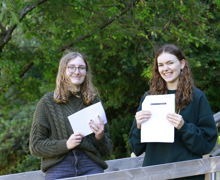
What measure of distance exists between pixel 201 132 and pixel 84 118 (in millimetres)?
732

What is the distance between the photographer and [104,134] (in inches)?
111

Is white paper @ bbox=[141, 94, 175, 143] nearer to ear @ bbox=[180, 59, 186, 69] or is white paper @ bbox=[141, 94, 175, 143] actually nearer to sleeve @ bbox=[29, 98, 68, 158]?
ear @ bbox=[180, 59, 186, 69]

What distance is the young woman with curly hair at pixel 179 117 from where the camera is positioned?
101 inches

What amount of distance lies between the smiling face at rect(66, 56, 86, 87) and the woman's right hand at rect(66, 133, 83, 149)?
35 centimetres

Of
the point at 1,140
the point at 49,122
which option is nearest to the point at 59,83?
the point at 49,122

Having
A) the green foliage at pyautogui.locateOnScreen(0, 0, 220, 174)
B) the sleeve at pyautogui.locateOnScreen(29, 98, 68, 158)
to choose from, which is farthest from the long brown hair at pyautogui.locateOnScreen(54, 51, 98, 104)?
the green foliage at pyautogui.locateOnScreen(0, 0, 220, 174)

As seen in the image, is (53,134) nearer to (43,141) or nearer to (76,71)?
(43,141)

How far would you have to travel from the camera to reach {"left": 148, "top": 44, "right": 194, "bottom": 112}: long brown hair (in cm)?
264

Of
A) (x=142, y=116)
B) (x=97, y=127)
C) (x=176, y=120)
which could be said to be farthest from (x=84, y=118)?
(x=176, y=120)

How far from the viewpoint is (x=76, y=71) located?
2771mm

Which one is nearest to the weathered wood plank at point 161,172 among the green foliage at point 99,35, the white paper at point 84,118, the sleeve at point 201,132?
the sleeve at point 201,132

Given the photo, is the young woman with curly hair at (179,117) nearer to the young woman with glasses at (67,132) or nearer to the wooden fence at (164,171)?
the wooden fence at (164,171)

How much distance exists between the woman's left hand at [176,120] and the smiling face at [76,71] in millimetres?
634

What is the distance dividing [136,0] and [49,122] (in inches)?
161
